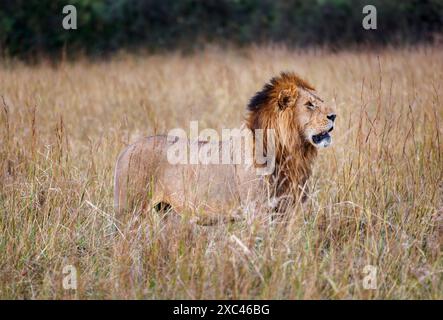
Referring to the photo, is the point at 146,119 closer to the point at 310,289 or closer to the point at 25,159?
the point at 25,159

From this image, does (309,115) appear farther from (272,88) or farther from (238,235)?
(238,235)

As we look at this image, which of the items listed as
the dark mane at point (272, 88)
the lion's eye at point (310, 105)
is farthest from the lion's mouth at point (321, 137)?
the dark mane at point (272, 88)

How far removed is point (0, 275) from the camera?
406cm

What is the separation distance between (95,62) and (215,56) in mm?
2655

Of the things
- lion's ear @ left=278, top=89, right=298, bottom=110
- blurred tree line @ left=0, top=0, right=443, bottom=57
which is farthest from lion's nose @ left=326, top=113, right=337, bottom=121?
blurred tree line @ left=0, top=0, right=443, bottom=57

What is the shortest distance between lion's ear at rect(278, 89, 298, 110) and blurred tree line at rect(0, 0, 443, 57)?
32.0 ft

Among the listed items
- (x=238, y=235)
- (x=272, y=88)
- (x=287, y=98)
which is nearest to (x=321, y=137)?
(x=287, y=98)

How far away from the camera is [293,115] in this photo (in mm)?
4645

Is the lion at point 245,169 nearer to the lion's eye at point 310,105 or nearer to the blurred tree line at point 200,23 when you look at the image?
the lion's eye at point 310,105

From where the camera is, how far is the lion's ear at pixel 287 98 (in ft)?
15.2

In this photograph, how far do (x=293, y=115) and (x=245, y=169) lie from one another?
527mm

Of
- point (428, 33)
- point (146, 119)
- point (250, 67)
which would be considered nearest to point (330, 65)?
point (250, 67)

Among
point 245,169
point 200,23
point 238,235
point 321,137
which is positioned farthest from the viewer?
point 200,23

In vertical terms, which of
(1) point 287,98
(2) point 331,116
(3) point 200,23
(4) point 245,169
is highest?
(3) point 200,23
